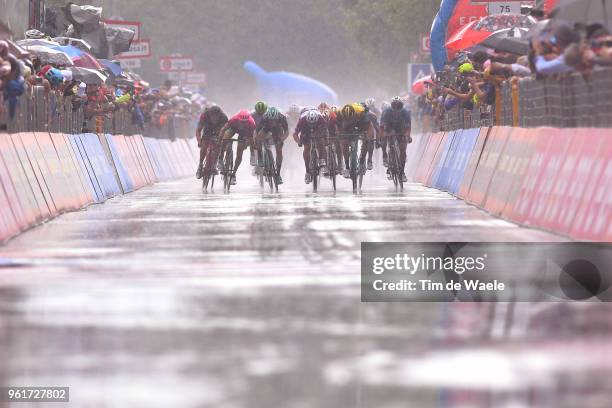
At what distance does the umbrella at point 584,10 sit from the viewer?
24.2 metres

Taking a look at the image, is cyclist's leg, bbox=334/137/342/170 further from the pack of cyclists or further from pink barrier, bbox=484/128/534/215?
pink barrier, bbox=484/128/534/215

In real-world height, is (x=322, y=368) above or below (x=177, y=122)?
above

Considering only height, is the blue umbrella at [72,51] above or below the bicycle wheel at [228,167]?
above

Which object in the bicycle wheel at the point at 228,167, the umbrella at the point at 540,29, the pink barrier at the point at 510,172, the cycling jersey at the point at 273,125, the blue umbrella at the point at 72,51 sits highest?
the umbrella at the point at 540,29

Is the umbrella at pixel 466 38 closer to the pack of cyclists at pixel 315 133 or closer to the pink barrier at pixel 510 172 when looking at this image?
the pack of cyclists at pixel 315 133

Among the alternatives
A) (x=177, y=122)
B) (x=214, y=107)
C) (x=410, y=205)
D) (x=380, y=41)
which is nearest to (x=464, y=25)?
(x=214, y=107)

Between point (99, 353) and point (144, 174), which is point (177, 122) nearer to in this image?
point (144, 174)

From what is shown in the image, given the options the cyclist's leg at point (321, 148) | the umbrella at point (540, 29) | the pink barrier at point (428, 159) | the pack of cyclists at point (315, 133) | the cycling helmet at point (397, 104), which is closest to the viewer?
the umbrella at point (540, 29)

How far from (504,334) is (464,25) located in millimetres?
32707

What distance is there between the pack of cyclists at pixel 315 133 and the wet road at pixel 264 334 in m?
16.4

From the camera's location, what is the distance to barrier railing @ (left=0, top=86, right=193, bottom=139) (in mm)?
25422

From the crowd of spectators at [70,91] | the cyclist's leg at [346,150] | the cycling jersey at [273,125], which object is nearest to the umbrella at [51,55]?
the crowd of spectators at [70,91]

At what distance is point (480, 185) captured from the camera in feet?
89.6

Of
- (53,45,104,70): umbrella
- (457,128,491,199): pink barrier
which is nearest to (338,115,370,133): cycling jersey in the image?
(53,45,104,70): umbrella
